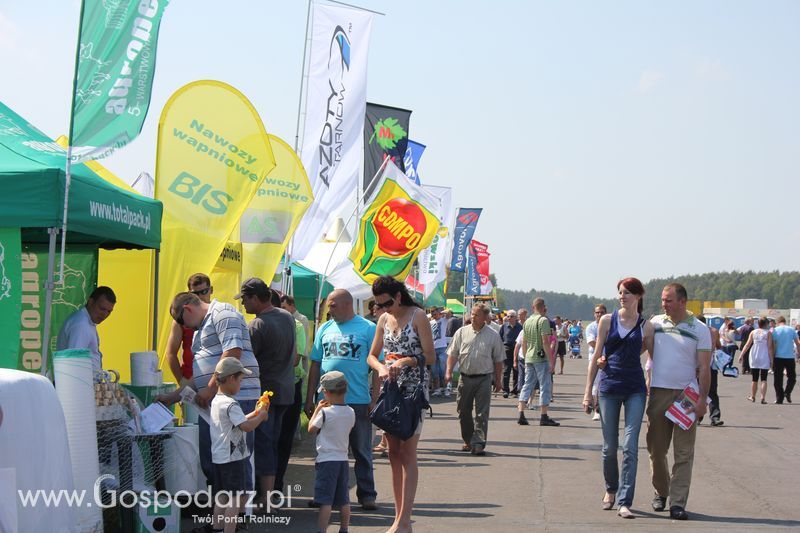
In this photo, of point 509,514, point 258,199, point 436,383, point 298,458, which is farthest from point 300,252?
point 436,383

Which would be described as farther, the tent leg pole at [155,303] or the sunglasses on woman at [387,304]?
the tent leg pole at [155,303]

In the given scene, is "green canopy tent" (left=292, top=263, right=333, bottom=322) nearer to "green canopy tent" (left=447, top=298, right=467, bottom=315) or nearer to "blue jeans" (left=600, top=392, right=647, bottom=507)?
"blue jeans" (left=600, top=392, right=647, bottom=507)

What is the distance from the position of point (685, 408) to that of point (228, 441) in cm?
406

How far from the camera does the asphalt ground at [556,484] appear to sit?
817 centimetres

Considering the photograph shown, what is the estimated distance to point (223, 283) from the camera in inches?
456

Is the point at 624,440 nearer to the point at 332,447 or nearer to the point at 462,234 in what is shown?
the point at 332,447

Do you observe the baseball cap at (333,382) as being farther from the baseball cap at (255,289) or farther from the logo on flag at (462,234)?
the logo on flag at (462,234)

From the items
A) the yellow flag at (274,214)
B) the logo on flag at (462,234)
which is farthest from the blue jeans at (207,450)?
the logo on flag at (462,234)

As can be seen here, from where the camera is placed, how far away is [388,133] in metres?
18.0

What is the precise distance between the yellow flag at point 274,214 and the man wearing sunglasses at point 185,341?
311 centimetres

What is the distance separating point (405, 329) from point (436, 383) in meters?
14.7

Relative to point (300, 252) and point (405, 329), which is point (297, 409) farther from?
point (300, 252)

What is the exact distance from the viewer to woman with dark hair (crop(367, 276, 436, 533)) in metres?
7.50

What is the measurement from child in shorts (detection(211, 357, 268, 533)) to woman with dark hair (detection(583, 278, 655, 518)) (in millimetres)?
3245
